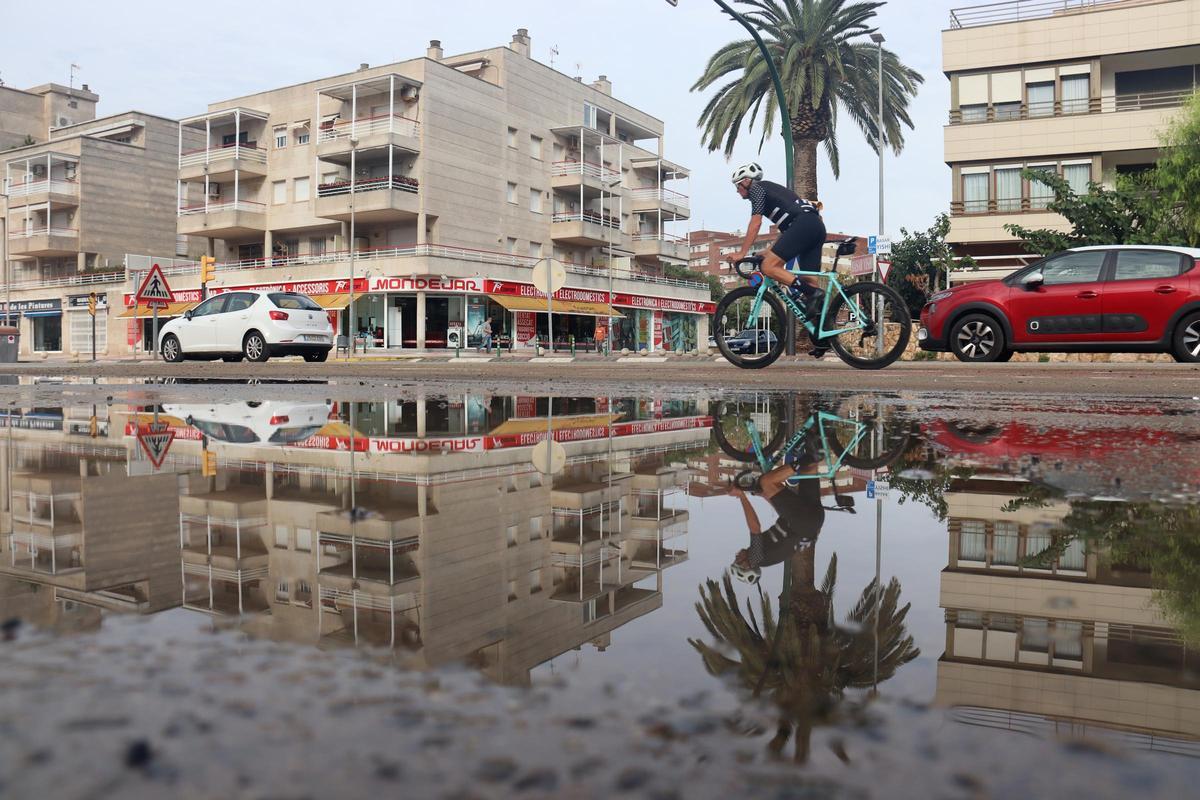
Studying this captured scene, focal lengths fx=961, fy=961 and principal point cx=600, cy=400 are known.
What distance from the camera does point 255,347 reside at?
19.2m

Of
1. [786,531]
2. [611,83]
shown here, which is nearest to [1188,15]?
[611,83]

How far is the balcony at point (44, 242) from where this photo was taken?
60.3m

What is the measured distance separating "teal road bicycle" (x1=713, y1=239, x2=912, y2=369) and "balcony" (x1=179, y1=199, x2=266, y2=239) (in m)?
47.1

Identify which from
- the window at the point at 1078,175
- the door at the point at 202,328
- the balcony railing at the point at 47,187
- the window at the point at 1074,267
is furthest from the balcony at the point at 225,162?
the window at the point at 1074,267

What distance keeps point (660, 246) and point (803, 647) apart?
2495 inches

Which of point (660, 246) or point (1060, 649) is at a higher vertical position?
point (660, 246)

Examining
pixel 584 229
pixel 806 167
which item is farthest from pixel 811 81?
pixel 584 229

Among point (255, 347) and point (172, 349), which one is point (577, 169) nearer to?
point (172, 349)

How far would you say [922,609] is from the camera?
168 cm

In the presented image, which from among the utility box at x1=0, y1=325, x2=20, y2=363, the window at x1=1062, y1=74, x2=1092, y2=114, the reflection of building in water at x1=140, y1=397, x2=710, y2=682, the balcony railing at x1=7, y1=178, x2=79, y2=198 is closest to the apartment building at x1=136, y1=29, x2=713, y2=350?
the balcony railing at x1=7, y1=178, x2=79, y2=198

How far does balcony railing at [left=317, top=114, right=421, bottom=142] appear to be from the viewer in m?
48.0

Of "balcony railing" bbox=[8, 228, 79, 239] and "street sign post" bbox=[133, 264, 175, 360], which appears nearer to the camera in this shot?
"street sign post" bbox=[133, 264, 175, 360]

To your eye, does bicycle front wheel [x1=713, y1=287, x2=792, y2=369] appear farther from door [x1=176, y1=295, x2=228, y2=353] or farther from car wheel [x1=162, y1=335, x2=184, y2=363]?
car wheel [x1=162, y1=335, x2=184, y2=363]

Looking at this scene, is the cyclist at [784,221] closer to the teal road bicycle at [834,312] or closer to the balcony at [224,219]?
the teal road bicycle at [834,312]
